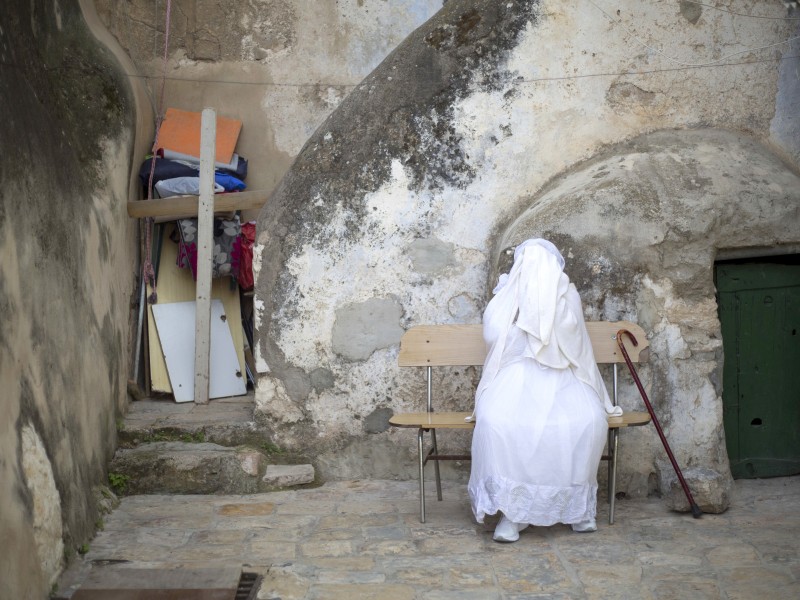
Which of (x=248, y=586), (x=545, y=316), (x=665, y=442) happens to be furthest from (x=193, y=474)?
(x=665, y=442)

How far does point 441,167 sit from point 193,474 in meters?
2.45

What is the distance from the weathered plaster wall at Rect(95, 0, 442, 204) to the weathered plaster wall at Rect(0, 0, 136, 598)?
1.36 m

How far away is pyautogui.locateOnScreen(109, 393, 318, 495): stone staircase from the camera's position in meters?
6.11

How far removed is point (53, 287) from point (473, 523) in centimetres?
256

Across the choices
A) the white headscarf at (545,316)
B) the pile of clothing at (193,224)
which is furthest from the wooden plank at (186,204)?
the white headscarf at (545,316)

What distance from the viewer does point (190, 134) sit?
8125 millimetres

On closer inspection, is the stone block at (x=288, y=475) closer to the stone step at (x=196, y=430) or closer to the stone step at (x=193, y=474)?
the stone step at (x=193, y=474)

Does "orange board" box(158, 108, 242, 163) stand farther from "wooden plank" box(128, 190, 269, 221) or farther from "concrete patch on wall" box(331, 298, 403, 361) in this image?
"concrete patch on wall" box(331, 298, 403, 361)

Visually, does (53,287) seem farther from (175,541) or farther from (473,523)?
(473,523)

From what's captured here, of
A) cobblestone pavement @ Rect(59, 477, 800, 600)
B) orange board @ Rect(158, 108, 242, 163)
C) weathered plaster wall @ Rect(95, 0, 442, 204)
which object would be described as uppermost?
weathered plaster wall @ Rect(95, 0, 442, 204)

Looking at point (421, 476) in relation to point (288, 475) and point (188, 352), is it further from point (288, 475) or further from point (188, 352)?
point (188, 352)

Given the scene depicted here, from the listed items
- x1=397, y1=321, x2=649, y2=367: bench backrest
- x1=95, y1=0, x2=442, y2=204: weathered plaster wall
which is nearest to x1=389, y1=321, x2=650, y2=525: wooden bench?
x1=397, y1=321, x2=649, y2=367: bench backrest

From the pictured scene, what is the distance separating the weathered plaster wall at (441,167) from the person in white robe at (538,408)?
0.91 metres

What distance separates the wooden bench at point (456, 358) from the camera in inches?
216
